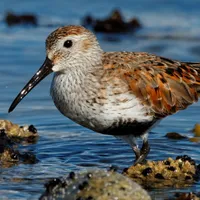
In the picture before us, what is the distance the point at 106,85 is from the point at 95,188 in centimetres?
199

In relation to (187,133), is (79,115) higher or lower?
higher

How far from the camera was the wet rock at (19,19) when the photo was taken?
16.7 metres

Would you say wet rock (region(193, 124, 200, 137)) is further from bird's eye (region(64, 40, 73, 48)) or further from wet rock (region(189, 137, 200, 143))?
bird's eye (region(64, 40, 73, 48))

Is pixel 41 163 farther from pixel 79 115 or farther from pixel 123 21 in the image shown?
pixel 123 21

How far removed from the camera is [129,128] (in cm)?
898

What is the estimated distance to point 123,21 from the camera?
54.1 feet

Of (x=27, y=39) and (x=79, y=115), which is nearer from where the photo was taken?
(x=79, y=115)

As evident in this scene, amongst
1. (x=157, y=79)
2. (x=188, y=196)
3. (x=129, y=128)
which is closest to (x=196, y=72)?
(x=157, y=79)

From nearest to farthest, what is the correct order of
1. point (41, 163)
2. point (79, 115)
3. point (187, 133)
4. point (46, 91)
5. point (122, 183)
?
point (122, 183)
point (79, 115)
point (41, 163)
point (187, 133)
point (46, 91)

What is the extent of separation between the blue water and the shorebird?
73 centimetres

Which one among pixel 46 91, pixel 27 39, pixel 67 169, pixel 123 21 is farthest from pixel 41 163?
pixel 123 21

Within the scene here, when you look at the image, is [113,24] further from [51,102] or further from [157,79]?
[157,79]

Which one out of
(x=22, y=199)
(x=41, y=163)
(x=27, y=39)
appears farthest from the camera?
(x=27, y=39)

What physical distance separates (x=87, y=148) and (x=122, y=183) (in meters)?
2.95
